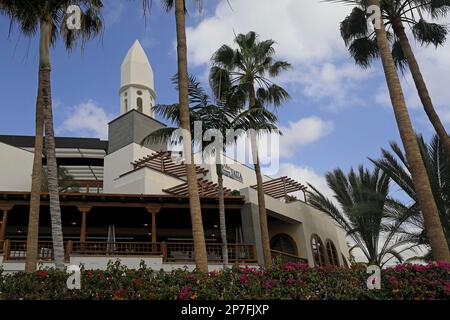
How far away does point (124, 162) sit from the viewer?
96.8 ft

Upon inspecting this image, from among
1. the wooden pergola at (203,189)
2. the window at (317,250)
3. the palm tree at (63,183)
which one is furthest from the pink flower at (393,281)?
the palm tree at (63,183)

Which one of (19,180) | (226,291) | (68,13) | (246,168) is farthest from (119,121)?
(226,291)

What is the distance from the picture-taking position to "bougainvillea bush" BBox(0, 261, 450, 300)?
28.9 feet

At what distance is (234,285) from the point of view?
9.28 metres

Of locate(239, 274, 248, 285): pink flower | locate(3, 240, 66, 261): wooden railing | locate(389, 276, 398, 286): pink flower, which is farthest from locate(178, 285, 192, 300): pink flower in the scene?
locate(3, 240, 66, 261): wooden railing

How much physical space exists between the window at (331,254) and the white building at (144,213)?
6cm

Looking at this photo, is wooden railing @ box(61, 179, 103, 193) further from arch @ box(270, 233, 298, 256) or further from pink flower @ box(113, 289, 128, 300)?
pink flower @ box(113, 289, 128, 300)

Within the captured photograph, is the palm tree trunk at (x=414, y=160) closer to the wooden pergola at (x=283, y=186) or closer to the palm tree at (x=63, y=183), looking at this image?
the wooden pergola at (x=283, y=186)

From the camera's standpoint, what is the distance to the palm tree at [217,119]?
18453 millimetres

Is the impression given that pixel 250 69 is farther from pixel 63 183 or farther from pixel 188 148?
pixel 63 183

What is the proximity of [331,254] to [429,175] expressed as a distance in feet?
27.5

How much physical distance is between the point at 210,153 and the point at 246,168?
17.3 metres
